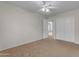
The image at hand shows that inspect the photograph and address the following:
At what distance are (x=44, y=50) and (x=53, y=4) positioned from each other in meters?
1.03

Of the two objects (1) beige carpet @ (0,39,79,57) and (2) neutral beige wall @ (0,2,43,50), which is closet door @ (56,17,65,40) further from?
(2) neutral beige wall @ (0,2,43,50)

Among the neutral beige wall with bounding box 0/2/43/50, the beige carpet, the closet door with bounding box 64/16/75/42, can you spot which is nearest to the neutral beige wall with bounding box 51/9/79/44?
the closet door with bounding box 64/16/75/42

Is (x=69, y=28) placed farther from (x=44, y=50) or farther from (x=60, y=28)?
(x=44, y=50)

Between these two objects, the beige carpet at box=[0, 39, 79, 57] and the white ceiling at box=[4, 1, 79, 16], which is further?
the beige carpet at box=[0, 39, 79, 57]

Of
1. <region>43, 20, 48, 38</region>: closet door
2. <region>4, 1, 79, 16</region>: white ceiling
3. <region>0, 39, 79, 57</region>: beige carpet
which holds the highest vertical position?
<region>4, 1, 79, 16</region>: white ceiling

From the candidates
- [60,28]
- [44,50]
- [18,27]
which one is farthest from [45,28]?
[18,27]

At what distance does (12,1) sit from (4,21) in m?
0.48

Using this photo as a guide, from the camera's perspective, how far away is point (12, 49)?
6.94 ft

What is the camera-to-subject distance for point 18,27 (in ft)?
6.99


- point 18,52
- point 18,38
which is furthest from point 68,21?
point 18,52

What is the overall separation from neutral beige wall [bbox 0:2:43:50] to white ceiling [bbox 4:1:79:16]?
4.0 inches

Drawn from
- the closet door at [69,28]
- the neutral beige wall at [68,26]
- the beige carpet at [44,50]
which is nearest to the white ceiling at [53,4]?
the neutral beige wall at [68,26]

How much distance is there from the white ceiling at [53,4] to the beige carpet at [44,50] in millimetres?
664

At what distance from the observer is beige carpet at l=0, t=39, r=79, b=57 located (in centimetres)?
211
